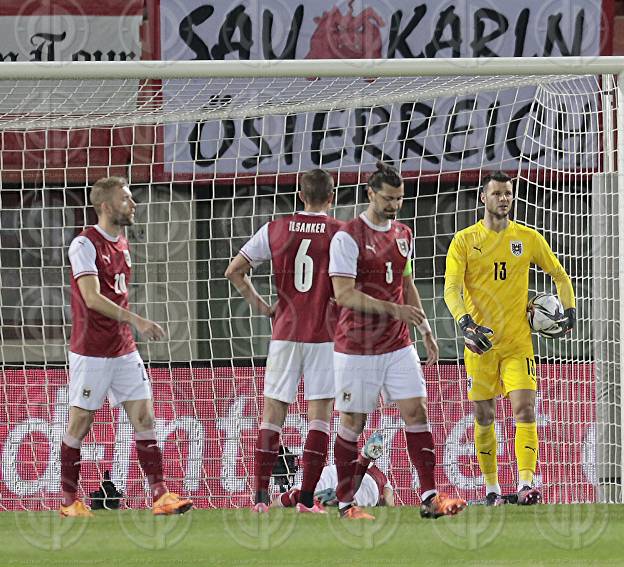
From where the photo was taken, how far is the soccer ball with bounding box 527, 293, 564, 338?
6105 millimetres

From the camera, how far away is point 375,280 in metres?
5.35

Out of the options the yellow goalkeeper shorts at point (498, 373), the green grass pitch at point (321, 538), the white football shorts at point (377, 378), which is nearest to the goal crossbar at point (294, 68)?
the white football shorts at point (377, 378)

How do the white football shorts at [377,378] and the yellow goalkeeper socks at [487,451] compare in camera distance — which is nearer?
the white football shorts at [377,378]

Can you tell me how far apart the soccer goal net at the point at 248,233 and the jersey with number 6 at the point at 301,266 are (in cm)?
62

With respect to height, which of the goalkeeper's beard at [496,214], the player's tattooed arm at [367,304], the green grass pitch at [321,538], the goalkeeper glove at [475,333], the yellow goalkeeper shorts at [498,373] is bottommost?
the green grass pitch at [321,538]

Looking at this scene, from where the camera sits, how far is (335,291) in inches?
209

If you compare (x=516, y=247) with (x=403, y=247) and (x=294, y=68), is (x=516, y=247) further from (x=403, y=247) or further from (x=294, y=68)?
(x=294, y=68)

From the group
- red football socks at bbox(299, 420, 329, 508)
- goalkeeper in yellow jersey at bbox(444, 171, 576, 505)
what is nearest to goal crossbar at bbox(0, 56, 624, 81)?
goalkeeper in yellow jersey at bbox(444, 171, 576, 505)

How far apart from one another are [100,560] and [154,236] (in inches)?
175

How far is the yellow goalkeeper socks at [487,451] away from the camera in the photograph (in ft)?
20.3

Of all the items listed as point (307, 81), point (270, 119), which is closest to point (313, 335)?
point (307, 81)

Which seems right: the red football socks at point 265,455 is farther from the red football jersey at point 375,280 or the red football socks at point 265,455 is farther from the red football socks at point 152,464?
the red football jersey at point 375,280

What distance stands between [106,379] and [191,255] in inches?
130

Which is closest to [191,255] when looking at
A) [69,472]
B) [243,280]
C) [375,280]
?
[243,280]
